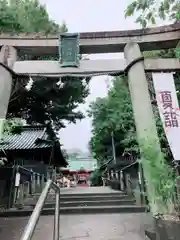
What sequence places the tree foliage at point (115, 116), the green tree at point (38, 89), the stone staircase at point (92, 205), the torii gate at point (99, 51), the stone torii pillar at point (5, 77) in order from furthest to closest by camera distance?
the tree foliage at point (115, 116) → the green tree at point (38, 89) → the stone staircase at point (92, 205) → the torii gate at point (99, 51) → the stone torii pillar at point (5, 77)

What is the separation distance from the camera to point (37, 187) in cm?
1366

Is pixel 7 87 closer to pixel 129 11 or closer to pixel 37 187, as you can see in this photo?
pixel 129 11

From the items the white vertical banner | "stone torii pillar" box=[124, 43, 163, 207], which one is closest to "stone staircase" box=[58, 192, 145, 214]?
the white vertical banner

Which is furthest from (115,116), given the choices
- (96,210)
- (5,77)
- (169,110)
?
(5,77)

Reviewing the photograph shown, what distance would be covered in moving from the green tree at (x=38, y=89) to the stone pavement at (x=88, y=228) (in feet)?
14.6

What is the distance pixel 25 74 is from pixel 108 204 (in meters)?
4.66

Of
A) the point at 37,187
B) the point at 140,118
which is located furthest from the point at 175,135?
the point at 37,187

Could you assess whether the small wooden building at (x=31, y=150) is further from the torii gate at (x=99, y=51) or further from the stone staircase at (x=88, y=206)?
the torii gate at (x=99, y=51)

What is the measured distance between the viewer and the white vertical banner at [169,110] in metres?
5.79

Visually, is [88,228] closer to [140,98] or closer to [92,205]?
[92,205]

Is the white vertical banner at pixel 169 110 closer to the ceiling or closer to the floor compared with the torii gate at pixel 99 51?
closer to the floor

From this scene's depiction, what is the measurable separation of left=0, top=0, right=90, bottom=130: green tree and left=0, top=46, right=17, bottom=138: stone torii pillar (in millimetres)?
1523

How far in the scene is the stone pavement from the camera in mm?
4590

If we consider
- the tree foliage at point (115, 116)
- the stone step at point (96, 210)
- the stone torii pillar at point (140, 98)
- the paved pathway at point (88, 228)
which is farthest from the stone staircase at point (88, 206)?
the tree foliage at point (115, 116)
